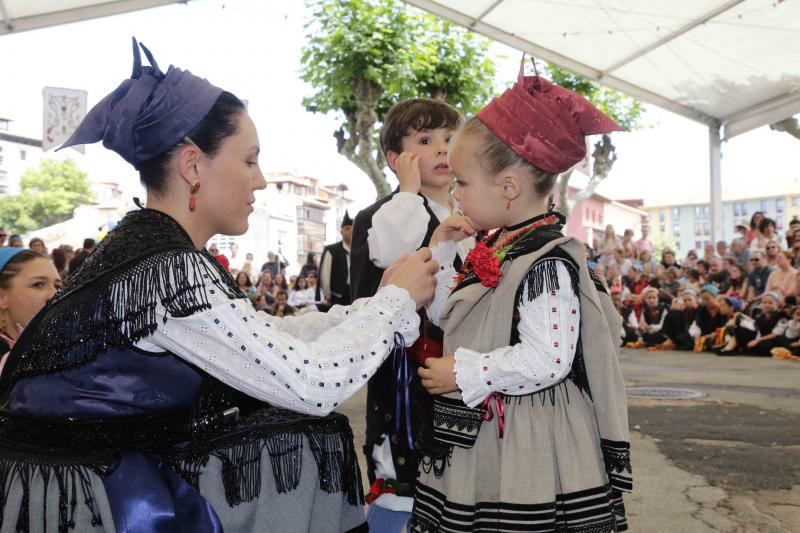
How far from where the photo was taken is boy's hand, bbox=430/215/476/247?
227 centimetres

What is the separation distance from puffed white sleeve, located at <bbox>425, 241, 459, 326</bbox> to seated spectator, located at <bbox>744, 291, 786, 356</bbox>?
379 inches

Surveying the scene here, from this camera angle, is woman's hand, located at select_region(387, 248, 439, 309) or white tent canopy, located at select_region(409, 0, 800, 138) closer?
woman's hand, located at select_region(387, 248, 439, 309)

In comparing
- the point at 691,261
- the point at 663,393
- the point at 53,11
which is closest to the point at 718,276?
the point at 691,261

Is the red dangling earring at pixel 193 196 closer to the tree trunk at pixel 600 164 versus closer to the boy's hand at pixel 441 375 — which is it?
the boy's hand at pixel 441 375

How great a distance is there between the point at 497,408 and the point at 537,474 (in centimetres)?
20

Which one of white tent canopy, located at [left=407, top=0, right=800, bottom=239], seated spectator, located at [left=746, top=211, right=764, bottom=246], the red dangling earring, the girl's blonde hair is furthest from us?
seated spectator, located at [left=746, top=211, right=764, bottom=246]

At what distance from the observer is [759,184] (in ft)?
234

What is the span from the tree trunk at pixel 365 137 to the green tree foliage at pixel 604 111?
5228 mm

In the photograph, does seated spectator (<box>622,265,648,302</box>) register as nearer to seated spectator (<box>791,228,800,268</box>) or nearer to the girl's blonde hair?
seated spectator (<box>791,228,800,268</box>)

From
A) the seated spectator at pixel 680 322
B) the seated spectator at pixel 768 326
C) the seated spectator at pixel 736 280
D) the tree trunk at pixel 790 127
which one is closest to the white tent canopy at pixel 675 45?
the tree trunk at pixel 790 127

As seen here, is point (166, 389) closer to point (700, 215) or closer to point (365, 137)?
point (365, 137)

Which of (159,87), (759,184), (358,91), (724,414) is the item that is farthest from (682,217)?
(159,87)

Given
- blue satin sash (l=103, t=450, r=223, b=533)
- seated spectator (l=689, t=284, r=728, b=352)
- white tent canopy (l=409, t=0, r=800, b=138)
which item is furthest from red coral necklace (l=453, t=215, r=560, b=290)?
seated spectator (l=689, t=284, r=728, b=352)

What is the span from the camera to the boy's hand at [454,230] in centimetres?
227
